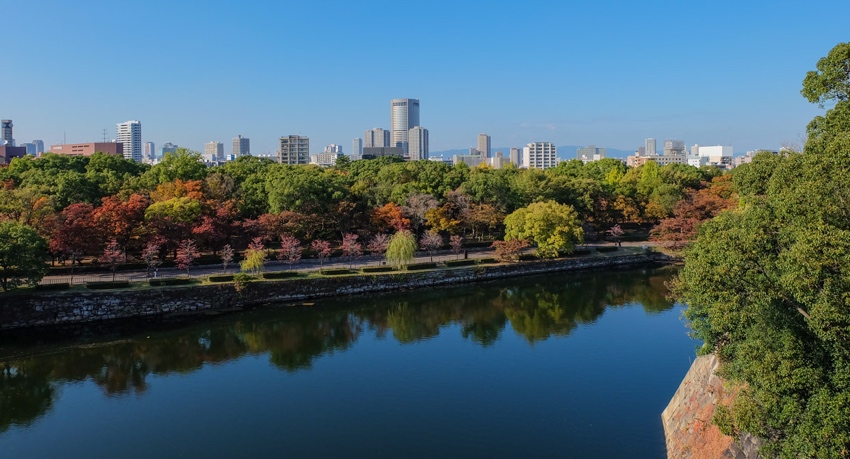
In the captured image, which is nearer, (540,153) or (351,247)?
(351,247)

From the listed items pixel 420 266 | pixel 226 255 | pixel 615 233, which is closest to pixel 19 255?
pixel 226 255

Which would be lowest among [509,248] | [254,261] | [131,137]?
[254,261]

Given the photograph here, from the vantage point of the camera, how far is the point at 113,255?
89.5ft

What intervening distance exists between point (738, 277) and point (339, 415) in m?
10.5

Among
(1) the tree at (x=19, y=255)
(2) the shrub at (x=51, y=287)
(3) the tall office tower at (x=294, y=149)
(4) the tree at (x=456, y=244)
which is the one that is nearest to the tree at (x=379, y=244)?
(4) the tree at (x=456, y=244)

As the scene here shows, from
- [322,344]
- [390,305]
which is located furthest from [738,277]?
[390,305]

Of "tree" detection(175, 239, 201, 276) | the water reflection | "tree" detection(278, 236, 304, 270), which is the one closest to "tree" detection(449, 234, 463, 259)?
the water reflection

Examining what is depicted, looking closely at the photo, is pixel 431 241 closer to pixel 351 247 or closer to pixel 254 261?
pixel 351 247

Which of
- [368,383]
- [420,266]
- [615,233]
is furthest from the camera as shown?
[615,233]

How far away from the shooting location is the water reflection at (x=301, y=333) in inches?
762

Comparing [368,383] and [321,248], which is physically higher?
[321,248]

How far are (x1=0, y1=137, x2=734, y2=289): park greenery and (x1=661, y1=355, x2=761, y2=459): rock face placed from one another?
2074 cm

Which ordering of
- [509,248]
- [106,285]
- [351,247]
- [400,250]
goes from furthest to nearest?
[509,248]
[351,247]
[400,250]
[106,285]

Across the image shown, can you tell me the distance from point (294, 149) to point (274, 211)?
330 ft
